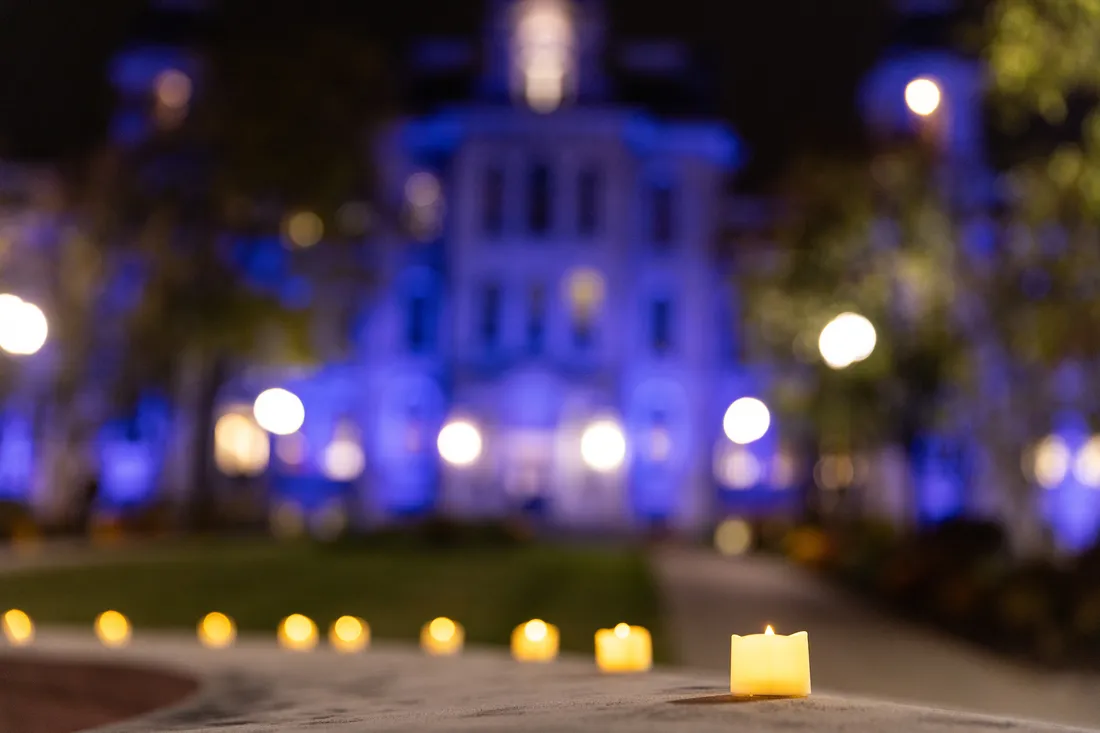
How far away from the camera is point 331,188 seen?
34.8 metres

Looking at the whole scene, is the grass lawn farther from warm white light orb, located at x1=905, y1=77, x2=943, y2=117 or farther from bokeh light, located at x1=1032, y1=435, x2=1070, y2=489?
bokeh light, located at x1=1032, y1=435, x2=1070, y2=489

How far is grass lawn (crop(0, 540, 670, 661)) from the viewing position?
15.7 metres

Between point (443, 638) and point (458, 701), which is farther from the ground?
point (458, 701)

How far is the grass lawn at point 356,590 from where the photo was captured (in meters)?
15.7

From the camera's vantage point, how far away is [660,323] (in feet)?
138

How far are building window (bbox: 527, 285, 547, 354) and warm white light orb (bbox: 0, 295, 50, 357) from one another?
1096 inches

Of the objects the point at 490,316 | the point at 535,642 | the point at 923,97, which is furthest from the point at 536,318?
the point at 535,642

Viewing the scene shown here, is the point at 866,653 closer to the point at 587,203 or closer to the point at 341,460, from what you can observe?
the point at 587,203

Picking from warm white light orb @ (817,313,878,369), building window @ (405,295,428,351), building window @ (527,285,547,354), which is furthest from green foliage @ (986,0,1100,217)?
building window @ (405,295,428,351)

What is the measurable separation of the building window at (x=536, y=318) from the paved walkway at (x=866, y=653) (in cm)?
1795

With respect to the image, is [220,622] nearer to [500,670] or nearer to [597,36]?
[500,670]

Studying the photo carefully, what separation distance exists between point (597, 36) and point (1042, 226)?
26.4 meters

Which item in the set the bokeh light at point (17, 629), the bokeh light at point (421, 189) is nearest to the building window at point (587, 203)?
the bokeh light at point (421, 189)

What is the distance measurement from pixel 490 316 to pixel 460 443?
4.40 metres
